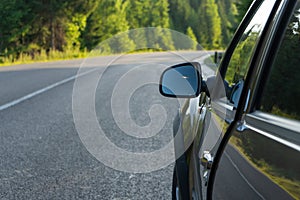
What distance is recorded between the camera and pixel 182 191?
2.44m

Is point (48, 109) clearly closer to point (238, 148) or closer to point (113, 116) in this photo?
point (113, 116)

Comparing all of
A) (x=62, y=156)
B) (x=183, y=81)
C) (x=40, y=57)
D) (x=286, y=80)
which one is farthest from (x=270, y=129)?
(x=40, y=57)

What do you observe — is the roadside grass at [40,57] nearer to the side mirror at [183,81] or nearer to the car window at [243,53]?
the side mirror at [183,81]

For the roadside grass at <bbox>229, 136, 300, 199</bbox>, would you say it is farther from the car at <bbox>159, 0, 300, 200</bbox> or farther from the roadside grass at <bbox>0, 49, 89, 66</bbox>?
the roadside grass at <bbox>0, 49, 89, 66</bbox>

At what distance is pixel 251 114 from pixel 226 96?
1.72ft

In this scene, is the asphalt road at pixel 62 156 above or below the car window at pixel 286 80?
below

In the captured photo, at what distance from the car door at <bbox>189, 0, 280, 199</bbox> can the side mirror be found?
0.13 metres

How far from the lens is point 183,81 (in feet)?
7.57

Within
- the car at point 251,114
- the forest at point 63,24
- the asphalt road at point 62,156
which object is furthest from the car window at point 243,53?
the forest at point 63,24

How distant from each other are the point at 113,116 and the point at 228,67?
555 cm

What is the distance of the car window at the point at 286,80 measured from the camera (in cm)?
134

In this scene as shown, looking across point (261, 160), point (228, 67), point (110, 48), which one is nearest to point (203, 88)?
point (228, 67)

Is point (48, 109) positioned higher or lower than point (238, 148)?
lower

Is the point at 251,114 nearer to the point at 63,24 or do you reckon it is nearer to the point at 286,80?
the point at 286,80
